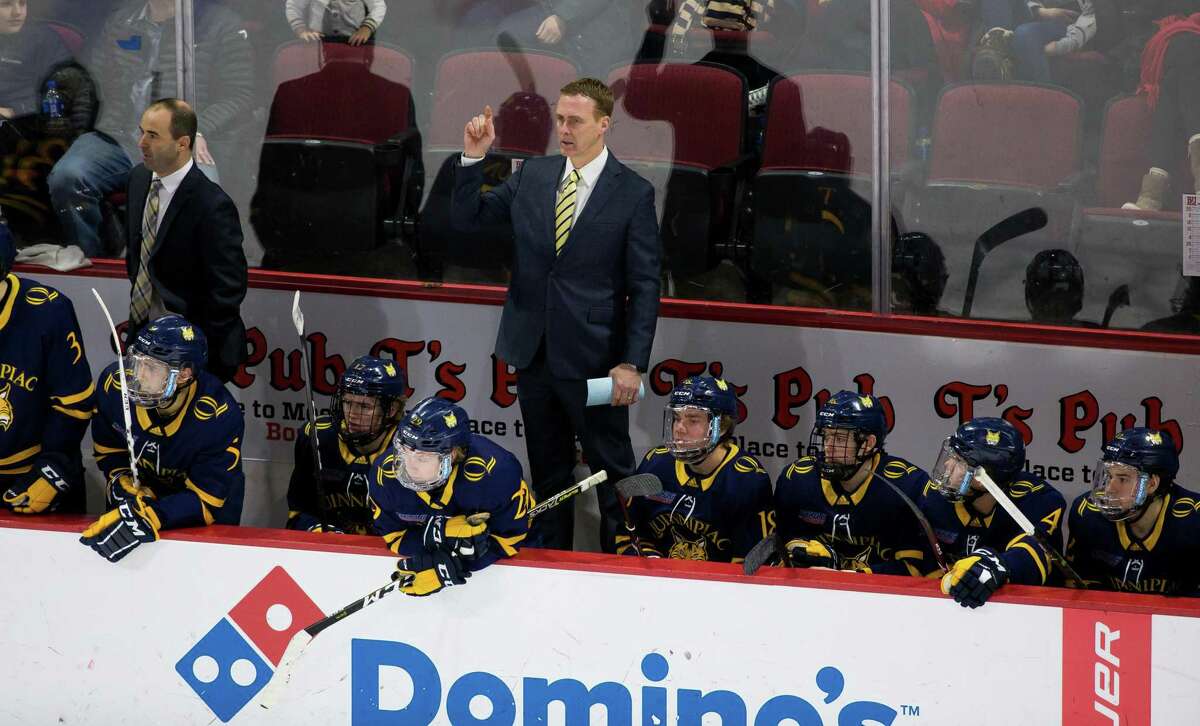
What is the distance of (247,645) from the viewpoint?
4.04 m

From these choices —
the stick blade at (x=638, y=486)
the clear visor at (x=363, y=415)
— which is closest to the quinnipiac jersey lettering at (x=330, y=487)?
the clear visor at (x=363, y=415)

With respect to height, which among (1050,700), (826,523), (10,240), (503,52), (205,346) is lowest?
(1050,700)

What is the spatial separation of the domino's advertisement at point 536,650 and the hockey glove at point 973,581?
1.5 inches

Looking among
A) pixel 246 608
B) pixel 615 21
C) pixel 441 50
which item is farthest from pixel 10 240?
pixel 615 21

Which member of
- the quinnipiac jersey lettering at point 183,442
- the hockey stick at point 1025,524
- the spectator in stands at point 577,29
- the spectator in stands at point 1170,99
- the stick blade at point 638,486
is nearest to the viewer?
the hockey stick at point 1025,524

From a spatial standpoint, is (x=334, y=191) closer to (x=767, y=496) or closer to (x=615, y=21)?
(x=615, y=21)

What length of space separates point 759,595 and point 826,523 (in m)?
0.94

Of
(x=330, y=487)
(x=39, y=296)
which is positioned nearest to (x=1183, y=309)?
(x=330, y=487)

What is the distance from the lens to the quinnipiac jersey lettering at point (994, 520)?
177 inches

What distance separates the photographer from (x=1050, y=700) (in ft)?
12.3

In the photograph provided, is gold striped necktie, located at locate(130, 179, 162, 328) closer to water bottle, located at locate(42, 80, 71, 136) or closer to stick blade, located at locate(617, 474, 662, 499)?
water bottle, located at locate(42, 80, 71, 136)

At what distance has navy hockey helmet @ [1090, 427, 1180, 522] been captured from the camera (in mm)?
4316

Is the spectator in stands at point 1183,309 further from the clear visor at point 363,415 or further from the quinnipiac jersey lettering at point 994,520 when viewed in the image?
the clear visor at point 363,415

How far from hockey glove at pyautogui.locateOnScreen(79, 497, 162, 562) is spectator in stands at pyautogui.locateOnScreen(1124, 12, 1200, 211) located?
3.43 m
